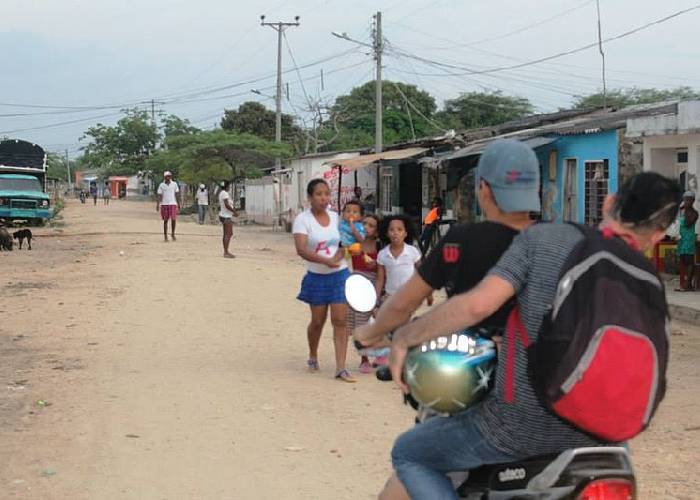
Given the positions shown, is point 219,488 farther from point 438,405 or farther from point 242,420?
point 438,405

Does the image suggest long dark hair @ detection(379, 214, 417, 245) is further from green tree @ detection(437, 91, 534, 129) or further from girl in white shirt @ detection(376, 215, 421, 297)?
green tree @ detection(437, 91, 534, 129)

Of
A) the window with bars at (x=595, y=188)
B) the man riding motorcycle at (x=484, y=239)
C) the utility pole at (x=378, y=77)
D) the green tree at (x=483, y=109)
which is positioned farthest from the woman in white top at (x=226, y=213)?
the green tree at (x=483, y=109)

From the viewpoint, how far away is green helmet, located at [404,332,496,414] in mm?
3051

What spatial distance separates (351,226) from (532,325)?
662 centimetres

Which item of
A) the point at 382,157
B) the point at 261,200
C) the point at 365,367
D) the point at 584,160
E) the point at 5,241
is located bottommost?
the point at 365,367

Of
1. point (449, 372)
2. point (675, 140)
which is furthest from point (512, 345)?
point (675, 140)

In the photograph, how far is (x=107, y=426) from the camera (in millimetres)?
7242

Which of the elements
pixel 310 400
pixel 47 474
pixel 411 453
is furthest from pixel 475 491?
pixel 310 400

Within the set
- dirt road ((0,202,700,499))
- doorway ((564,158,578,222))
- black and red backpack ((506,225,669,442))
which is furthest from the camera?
doorway ((564,158,578,222))

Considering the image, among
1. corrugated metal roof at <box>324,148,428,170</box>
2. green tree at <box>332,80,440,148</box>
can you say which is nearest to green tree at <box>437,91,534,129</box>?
green tree at <box>332,80,440,148</box>

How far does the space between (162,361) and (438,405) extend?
7.15 m

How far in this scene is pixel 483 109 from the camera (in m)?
62.6

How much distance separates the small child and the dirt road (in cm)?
119

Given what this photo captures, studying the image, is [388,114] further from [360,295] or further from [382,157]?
[360,295]
